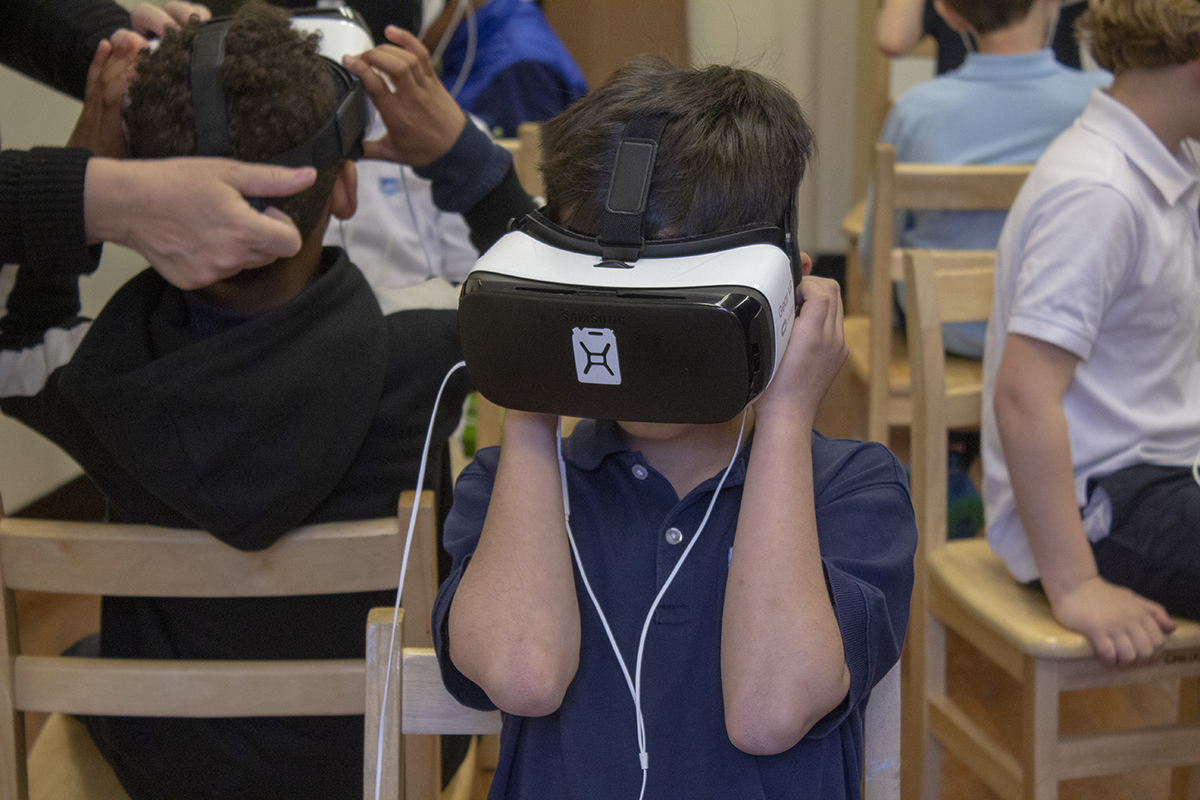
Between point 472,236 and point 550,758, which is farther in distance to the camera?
point 472,236

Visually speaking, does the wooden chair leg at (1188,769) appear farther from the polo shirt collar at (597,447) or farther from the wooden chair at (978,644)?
the polo shirt collar at (597,447)

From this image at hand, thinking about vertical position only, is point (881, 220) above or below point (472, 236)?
below

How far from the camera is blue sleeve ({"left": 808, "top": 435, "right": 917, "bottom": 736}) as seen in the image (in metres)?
0.70

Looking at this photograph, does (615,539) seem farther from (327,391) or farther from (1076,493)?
(1076,493)

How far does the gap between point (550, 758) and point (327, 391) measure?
38 centimetres

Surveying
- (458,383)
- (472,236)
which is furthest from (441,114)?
(458,383)

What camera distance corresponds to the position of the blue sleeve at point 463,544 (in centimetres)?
74

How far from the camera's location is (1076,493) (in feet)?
3.80

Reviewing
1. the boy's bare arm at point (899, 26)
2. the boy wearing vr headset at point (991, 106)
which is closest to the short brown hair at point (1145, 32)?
the boy wearing vr headset at point (991, 106)

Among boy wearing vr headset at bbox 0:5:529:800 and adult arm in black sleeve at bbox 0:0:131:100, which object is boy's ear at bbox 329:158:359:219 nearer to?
boy wearing vr headset at bbox 0:5:529:800

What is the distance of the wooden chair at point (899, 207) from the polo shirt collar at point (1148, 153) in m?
0.37

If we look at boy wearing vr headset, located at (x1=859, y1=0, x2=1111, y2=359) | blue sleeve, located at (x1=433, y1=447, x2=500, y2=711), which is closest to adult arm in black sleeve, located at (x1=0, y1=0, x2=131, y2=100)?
blue sleeve, located at (x1=433, y1=447, x2=500, y2=711)

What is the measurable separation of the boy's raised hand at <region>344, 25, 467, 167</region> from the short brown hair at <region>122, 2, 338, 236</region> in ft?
0.27

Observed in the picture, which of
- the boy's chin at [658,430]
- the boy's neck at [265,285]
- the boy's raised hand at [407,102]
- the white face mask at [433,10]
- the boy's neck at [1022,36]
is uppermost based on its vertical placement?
the boy's raised hand at [407,102]
